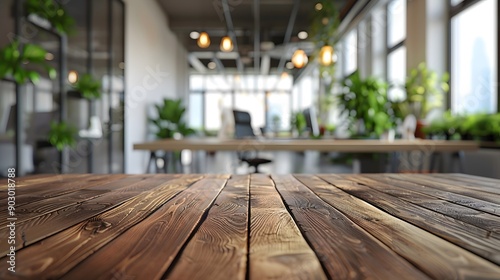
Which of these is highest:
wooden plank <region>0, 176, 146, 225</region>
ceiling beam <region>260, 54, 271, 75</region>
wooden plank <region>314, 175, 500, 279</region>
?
ceiling beam <region>260, 54, 271, 75</region>

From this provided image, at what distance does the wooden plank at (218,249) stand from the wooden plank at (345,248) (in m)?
0.12

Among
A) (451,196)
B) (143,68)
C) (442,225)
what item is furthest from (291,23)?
(442,225)

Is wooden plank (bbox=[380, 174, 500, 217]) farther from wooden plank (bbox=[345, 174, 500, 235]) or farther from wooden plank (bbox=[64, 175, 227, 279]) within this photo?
wooden plank (bbox=[64, 175, 227, 279])

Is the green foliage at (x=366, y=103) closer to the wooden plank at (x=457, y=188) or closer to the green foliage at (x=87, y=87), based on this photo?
the wooden plank at (x=457, y=188)

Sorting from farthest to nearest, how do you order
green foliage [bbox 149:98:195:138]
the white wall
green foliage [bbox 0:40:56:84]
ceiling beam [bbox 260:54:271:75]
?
ceiling beam [bbox 260:54:271:75] < green foliage [bbox 149:98:195:138] < the white wall < green foliage [bbox 0:40:56:84]

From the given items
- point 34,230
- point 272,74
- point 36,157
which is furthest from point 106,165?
point 272,74

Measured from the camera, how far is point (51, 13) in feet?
13.0

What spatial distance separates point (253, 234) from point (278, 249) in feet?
0.33

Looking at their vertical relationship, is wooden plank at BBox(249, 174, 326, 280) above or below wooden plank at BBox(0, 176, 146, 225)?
below

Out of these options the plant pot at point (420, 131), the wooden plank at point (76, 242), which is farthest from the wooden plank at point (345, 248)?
the plant pot at point (420, 131)

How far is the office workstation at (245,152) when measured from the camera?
2.00 feet

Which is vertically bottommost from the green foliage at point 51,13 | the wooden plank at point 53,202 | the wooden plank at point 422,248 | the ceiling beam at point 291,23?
the wooden plank at point 422,248

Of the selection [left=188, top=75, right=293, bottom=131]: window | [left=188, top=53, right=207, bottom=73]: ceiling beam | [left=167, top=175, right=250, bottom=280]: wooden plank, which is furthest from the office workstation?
[left=188, top=75, right=293, bottom=131]: window

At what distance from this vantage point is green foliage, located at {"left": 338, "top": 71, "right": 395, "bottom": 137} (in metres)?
3.83
